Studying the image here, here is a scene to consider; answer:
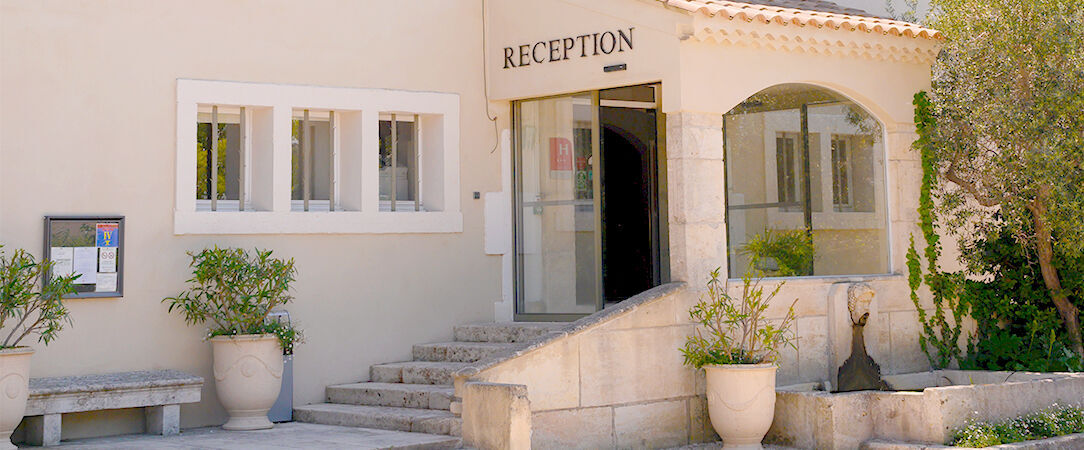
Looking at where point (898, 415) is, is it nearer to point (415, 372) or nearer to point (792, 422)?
point (792, 422)

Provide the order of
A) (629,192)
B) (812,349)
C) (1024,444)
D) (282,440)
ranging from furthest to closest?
(629,192), (812,349), (1024,444), (282,440)

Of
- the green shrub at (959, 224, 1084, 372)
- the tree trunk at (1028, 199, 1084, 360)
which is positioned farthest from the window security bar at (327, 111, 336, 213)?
the tree trunk at (1028, 199, 1084, 360)

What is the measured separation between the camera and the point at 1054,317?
458 inches

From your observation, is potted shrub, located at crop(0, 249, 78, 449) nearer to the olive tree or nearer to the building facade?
the building facade

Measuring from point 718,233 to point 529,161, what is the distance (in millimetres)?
2328

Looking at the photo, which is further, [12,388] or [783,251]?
[783,251]

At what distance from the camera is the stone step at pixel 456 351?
10.5m

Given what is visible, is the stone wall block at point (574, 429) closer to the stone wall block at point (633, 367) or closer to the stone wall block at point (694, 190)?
the stone wall block at point (633, 367)

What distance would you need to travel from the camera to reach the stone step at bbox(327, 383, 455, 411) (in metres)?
9.72

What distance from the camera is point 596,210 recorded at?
1112cm

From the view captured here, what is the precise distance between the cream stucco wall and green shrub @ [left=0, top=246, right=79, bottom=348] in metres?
0.21

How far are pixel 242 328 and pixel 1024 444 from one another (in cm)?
630

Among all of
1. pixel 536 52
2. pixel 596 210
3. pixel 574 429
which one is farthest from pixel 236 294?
pixel 536 52

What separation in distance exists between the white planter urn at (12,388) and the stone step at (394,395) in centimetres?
292
